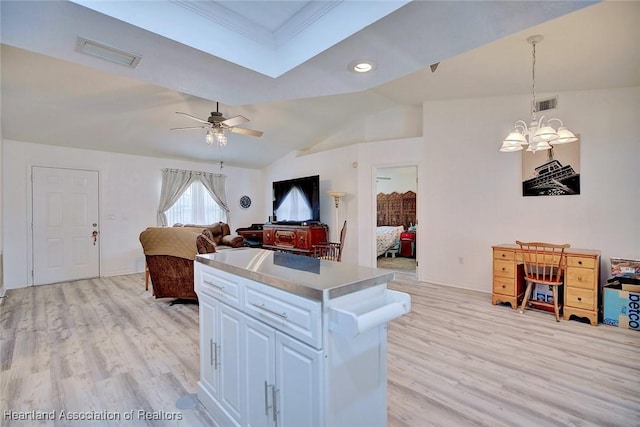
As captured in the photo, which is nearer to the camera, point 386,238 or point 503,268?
point 503,268

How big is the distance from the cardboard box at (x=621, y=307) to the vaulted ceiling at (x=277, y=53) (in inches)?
93.9

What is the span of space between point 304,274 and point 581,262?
141 inches

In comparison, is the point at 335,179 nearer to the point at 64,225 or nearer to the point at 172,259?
the point at 172,259

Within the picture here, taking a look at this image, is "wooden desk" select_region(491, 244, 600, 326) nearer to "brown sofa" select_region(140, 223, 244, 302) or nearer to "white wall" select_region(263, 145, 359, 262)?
"white wall" select_region(263, 145, 359, 262)

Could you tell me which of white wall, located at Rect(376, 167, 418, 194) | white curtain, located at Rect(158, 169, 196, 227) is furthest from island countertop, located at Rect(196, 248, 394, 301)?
white wall, located at Rect(376, 167, 418, 194)

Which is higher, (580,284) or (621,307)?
(580,284)

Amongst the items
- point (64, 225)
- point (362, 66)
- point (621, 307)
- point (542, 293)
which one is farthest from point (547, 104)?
point (64, 225)

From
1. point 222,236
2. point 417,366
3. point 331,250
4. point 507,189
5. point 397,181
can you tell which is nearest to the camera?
point 417,366

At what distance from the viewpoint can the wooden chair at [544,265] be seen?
3.34m

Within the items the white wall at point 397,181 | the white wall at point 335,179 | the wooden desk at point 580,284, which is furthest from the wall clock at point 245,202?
the wooden desk at point 580,284

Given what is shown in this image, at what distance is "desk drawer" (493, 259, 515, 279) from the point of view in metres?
3.80

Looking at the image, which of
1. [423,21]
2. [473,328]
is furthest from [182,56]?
[473,328]

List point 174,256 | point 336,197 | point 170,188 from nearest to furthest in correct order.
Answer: point 174,256 → point 336,197 → point 170,188

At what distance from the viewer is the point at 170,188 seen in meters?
6.37
